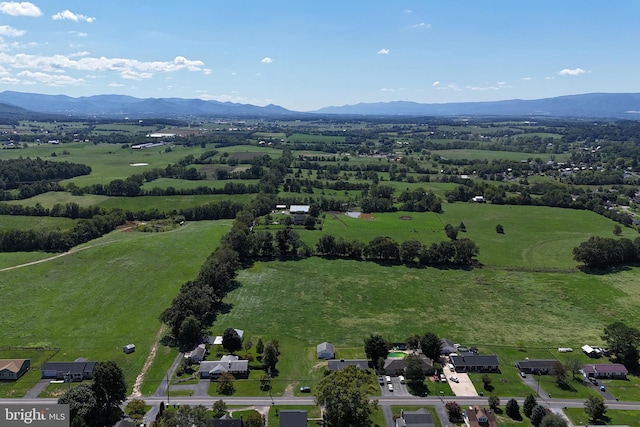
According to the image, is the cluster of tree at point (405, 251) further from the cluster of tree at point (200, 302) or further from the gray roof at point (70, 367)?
the gray roof at point (70, 367)

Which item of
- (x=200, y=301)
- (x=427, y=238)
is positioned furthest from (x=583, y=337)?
(x=200, y=301)

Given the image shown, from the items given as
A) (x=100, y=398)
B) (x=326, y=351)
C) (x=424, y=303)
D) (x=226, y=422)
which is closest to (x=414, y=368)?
(x=326, y=351)

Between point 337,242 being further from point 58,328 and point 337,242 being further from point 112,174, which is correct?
point 112,174

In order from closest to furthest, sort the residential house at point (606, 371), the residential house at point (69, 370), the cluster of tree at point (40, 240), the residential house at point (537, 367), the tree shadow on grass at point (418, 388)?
1. the tree shadow on grass at point (418, 388)
2. the residential house at point (69, 370)
3. the residential house at point (606, 371)
4. the residential house at point (537, 367)
5. the cluster of tree at point (40, 240)

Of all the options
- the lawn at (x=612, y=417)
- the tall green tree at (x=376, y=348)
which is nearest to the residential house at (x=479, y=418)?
the lawn at (x=612, y=417)

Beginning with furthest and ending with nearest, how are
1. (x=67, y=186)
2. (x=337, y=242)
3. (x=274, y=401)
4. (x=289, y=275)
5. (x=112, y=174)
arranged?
(x=112, y=174)
(x=67, y=186)
(x=337, y=242)
(x=289, y=275)
(x=274, y=401)
